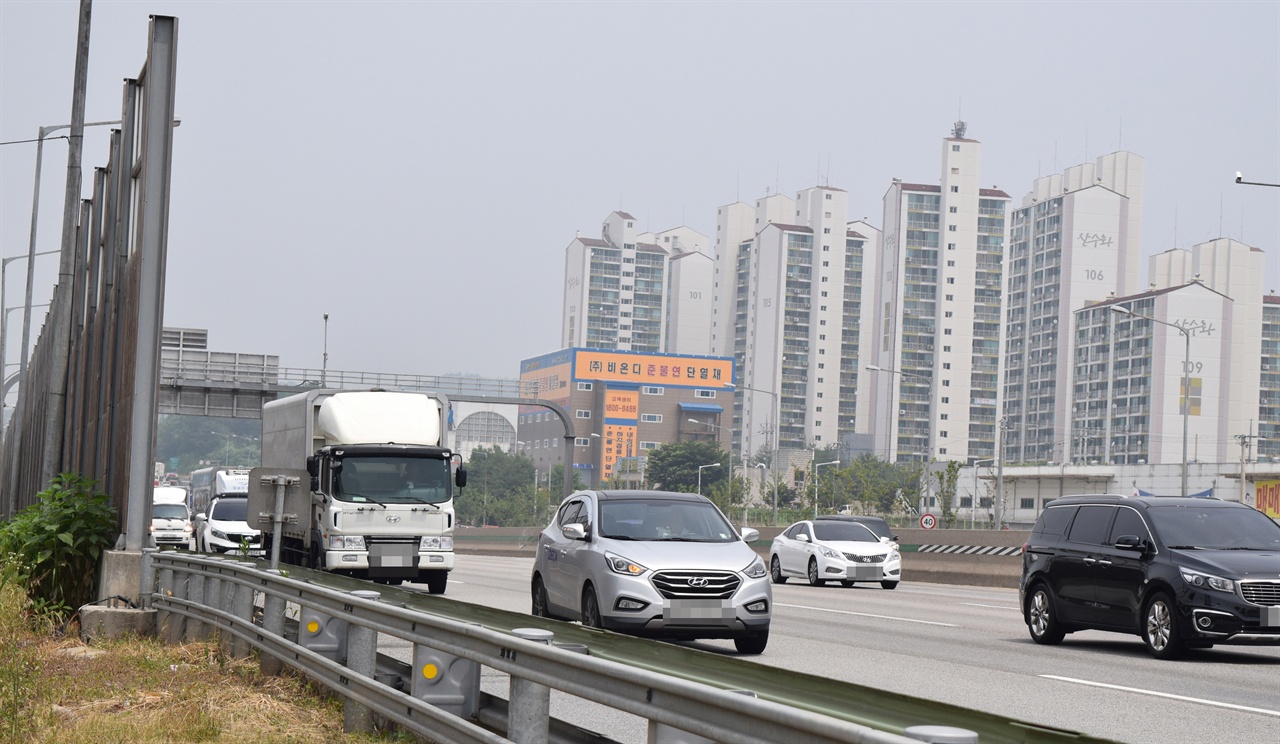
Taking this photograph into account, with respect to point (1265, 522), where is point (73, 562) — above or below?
below

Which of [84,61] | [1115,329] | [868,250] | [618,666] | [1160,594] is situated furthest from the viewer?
[868,250]

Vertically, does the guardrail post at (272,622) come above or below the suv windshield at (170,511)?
above

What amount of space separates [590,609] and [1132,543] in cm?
547

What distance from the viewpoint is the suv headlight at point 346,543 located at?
76.3 feet

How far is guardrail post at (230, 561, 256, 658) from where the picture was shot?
11047 mm

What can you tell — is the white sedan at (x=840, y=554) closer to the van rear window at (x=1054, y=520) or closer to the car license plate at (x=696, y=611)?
the van rear window at (x=1054, y=520)

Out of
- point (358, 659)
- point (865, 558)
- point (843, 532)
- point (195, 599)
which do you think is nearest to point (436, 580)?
point (865, 558)

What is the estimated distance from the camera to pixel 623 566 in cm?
1396

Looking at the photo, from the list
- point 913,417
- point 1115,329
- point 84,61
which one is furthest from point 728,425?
point 84,61

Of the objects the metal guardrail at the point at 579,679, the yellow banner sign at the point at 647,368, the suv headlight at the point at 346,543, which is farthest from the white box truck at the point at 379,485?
the yellow banner sign at the point at 647,368

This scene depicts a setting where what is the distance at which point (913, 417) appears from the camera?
6959 inches

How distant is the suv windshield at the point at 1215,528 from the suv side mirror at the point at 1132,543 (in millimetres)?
201

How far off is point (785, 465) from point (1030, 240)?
3865cm

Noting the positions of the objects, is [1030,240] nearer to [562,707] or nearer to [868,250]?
[868,250]
